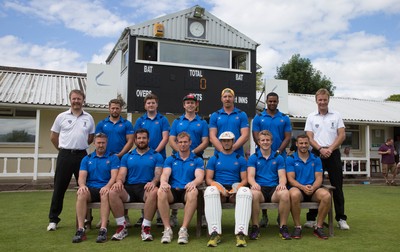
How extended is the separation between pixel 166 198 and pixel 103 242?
3.00 ft

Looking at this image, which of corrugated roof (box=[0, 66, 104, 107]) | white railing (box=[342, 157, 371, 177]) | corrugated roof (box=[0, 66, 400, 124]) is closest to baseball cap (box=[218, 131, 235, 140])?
corrugated roof (box=[0, 66, 400, 124])

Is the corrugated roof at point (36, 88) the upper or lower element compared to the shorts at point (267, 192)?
upper

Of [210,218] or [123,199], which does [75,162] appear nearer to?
[123,199]

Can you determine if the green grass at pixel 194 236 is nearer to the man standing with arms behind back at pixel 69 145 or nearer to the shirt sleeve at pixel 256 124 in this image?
the man standing with arms behind back at pixel 69 145

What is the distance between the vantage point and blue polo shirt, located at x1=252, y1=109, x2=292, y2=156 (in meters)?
5.59

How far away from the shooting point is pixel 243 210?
4.60 m

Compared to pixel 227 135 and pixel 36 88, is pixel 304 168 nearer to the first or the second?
pixel 227 135

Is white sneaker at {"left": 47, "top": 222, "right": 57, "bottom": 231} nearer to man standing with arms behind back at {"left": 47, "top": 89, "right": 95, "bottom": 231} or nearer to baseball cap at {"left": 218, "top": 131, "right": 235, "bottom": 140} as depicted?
man standing with arms behind back at {"left": 47, "top": 89, "right": 95, "bottom": 231}

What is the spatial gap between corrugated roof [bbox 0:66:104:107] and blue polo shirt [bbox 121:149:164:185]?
858 centimetres

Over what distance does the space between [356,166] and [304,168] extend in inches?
500

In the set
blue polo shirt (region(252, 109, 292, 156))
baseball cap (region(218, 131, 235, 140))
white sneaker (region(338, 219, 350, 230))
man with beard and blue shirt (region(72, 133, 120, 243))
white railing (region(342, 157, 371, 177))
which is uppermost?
blue polo shirt (region(252, 109, 292, 156))

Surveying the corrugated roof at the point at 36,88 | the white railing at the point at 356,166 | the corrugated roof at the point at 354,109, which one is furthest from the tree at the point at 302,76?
the corrugated roof at the point at 36,88

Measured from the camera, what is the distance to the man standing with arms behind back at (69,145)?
557cm

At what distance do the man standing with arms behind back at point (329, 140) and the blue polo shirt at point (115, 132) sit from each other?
274 centimetres
